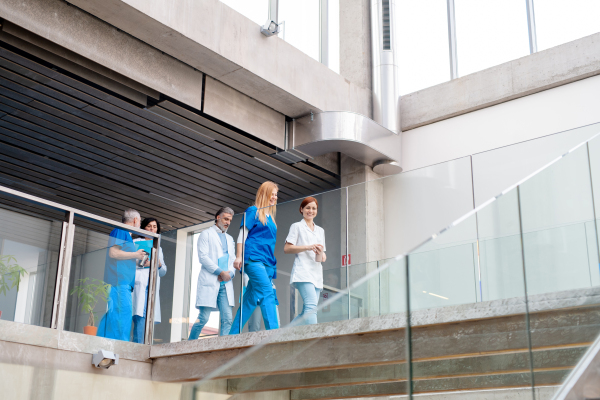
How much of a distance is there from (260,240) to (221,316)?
0.85 metres

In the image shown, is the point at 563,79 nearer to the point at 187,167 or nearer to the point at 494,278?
the point at 187,167

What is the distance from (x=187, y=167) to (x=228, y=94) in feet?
6.49

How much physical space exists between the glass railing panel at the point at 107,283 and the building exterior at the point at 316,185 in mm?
28

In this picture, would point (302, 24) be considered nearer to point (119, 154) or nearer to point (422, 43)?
point (422, 43)

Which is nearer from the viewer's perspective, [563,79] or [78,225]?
[78,225]

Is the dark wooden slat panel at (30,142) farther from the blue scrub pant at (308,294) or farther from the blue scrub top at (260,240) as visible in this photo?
the blue scrub pant at (308,294)

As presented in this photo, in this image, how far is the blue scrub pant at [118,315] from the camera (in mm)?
6266

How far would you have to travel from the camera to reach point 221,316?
631 centimetres

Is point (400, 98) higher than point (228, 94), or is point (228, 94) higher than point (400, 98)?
point (400, 98)

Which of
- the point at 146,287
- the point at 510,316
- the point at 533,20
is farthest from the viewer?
the point at 533,20

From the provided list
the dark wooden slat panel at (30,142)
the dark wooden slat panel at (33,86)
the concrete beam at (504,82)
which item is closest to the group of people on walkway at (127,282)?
the dark wooden slat panel at (33,86)

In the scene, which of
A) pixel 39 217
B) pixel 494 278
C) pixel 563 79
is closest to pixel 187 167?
pixel 39 217

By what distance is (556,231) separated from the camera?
323cm

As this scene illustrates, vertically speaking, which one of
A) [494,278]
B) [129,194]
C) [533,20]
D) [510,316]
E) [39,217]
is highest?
[533,20]
